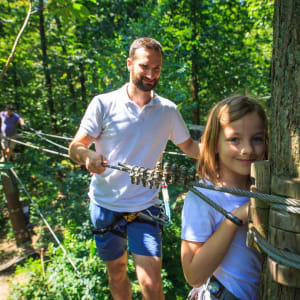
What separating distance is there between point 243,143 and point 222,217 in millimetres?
274

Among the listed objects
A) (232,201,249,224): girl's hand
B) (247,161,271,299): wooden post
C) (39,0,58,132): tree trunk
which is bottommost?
(232,201,249,224): girl's hand

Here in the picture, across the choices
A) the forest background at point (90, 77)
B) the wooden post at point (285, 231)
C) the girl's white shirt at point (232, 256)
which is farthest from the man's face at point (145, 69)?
the wooden post at point (285, 231)

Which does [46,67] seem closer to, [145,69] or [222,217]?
[145,69]

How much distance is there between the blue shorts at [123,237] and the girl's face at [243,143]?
0.90m

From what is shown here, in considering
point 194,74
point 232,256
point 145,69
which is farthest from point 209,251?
point 194,74

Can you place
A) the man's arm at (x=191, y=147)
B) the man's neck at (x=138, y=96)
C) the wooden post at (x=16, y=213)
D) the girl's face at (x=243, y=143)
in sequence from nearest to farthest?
the girl's face at (x=243, y=143) → the man's neck at (x=138, y=96) → the man's arm at (x=191, y=147) → the wooden post at (x=16, y=213)

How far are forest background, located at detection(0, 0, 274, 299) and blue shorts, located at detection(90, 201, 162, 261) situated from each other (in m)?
1.16

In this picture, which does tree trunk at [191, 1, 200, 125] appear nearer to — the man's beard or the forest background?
the forest background

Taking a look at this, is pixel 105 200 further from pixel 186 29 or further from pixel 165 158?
pixel 186 29

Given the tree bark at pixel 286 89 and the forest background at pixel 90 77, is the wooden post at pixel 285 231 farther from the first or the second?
the forest background at pixel 90 77

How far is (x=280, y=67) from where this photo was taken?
694 mm

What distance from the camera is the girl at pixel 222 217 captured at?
0.90 m

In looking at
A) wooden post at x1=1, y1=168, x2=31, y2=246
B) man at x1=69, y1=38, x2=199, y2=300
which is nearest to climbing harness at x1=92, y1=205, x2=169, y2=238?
man at x1=69, y1=38, x2=199, y2=300

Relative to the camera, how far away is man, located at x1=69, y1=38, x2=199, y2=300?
1742 millimetres
